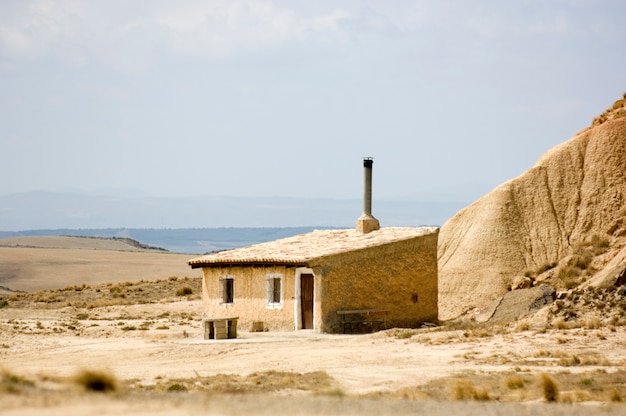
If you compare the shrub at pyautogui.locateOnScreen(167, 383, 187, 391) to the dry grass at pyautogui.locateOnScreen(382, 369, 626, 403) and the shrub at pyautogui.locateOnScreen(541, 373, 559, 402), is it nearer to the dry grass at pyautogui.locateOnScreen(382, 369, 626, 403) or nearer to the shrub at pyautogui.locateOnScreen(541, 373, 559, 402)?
the dry grass at pyautogui.locateOnScreen(382, 369, 626, 403)

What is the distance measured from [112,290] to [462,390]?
139ft

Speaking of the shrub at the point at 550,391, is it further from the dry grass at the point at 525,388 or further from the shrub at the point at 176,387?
the shrub at the point at 176,387

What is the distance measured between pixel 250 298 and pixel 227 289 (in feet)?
4.87

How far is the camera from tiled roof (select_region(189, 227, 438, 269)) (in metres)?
34.8

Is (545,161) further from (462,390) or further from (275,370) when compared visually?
(462,390)

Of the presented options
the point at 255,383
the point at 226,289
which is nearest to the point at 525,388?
the point at 255,383

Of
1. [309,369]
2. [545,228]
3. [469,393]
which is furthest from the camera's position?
[545,228]

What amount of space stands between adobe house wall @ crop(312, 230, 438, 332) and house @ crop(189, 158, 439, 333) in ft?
0.10

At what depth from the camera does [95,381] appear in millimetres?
15172

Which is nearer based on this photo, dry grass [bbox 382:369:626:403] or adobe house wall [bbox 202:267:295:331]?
dry grass [bbox 382:369:626:403]

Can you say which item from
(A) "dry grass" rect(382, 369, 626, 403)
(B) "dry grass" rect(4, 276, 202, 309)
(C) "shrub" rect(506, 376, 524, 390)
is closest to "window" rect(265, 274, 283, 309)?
(A) "dry grass" rect(382, 369, 626, 403)

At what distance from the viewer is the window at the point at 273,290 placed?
35094 millimetres

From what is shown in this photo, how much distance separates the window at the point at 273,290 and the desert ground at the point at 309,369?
4.26ft

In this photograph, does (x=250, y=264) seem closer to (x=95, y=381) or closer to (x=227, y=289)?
(x=227, y=289)
